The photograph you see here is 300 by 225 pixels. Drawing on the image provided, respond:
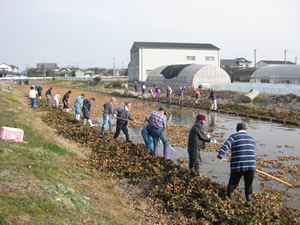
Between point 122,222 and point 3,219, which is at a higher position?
point 3,219

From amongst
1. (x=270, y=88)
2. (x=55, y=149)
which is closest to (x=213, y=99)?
(x=270, y=88)

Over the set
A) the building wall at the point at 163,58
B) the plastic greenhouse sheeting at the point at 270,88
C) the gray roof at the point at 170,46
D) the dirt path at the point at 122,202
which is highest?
the gray roof at the point at 170,46

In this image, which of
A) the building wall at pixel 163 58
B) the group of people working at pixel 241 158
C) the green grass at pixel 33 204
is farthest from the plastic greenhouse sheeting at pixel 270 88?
the building wall at pixel 163 58

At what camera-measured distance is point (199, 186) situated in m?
8.12

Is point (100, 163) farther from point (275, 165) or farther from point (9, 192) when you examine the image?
point (275, 165)

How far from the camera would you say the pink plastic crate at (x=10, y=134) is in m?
10.9

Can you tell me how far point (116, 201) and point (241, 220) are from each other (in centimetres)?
316

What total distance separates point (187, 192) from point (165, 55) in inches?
2871

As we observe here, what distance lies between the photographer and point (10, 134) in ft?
36.3

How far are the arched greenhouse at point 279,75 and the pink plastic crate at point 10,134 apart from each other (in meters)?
43.1

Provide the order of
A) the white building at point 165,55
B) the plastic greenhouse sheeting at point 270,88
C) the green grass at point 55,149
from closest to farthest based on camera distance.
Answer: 1. the green grass at point 55,149
2. the plastic greenhouse sheeting at point 270,88
3. the white building at point 165,55

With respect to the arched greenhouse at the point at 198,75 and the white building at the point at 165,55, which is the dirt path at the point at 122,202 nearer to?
the arched greenhouse at the point at 198,75

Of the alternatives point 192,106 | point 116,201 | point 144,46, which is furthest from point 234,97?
point 144,46

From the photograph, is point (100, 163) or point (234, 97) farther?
point (234, 97)
